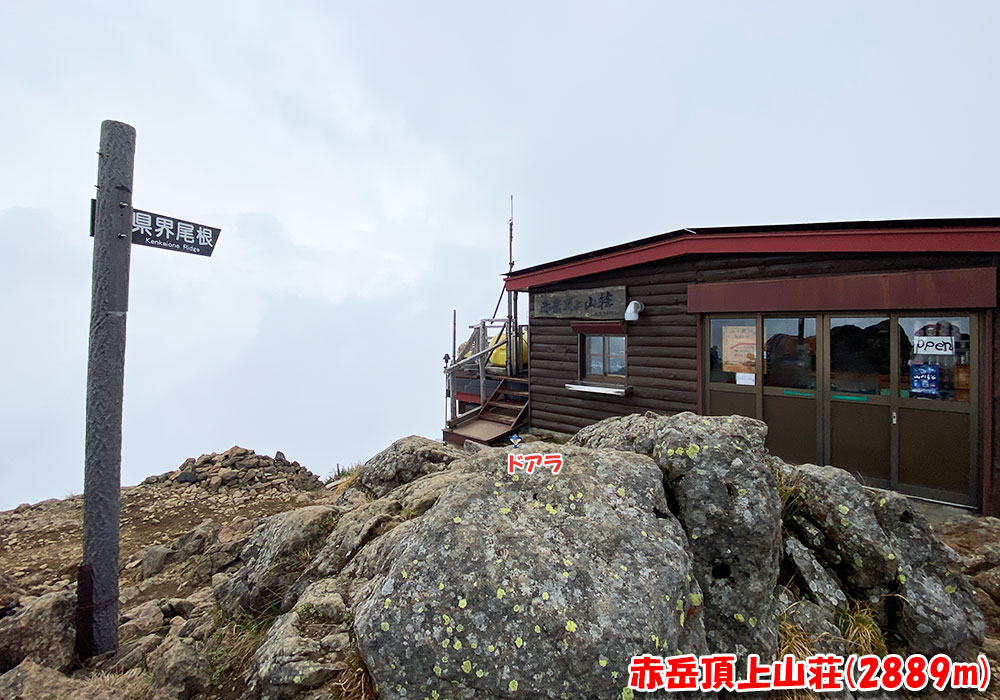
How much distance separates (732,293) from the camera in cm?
842

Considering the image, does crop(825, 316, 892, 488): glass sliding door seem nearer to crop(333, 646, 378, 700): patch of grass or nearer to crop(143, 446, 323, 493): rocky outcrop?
crop(333, 646, 378, 700): patch of grass

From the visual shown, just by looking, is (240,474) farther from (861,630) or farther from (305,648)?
(861,630)

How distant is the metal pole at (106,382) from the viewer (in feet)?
13.5

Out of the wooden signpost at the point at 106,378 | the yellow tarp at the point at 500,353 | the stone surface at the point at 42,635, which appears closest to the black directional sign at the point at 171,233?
the wooden signpost at the point at 106,378

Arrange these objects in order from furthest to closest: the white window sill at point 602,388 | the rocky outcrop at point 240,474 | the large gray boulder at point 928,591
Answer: the rocky outcrop at point 240,474
the white window sill at point 602,388
the large gray boulder at point 928,591

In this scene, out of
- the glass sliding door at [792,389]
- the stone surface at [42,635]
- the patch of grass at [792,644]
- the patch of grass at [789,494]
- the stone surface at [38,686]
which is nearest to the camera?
the patch of grass at [792,644]

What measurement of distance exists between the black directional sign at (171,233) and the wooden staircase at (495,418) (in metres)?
8.26

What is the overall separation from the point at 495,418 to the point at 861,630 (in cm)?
1009

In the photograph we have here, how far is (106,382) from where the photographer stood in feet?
13.6

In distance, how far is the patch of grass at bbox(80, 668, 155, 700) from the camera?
328 cm

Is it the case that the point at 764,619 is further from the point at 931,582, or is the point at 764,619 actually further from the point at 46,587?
the point at 46,587

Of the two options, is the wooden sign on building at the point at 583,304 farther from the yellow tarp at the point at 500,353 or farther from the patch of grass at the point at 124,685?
the patch of grass at the point at 124,685

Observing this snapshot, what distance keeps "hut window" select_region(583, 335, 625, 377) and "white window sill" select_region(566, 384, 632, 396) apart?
30cm

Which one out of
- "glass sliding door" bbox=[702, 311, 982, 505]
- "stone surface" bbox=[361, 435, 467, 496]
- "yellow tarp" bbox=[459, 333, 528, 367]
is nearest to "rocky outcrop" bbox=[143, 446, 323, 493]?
"yellow tarp" bbox=[459, 333, 528, 367]
